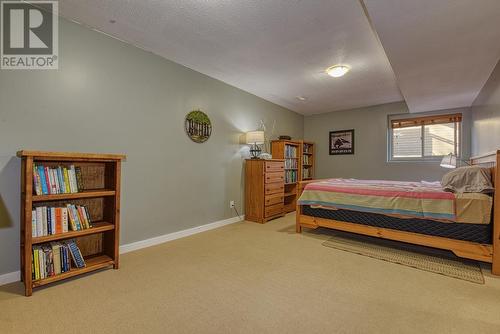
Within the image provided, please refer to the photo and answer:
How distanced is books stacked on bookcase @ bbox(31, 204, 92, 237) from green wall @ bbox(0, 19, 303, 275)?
1.16ft

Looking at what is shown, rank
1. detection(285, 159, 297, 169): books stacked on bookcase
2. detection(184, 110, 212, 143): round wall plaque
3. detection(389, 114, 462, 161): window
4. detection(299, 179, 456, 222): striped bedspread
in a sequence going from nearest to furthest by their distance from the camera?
1. detection(299, 179, 456, 222): striped bedspread
2. detection(184, 110, 212, 143): round wall plaque
3. detection(389, 114, 462, 161): window
4. detection(285, 159, 297, 169): books stacked on bookcase

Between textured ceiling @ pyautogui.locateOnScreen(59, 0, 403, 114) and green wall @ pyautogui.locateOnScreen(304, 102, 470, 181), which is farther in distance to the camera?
green wall @ pyautogui.locateOnScreen(304, 102, 470, 181)

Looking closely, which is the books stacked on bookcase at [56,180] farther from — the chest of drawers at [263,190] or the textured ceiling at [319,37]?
the chest of drawers at [263,190]

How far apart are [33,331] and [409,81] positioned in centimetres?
433

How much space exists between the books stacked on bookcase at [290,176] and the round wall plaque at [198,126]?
6.55 feet

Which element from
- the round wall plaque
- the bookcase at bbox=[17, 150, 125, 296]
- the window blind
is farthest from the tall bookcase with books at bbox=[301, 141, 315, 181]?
the bookcase at bbox=[17, 150, 125, 296]

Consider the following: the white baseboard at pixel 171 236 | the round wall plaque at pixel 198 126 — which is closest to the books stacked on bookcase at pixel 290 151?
the white baseboard at pixel 171 236

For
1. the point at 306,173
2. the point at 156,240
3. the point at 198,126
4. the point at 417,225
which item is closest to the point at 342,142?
the point at 306,173

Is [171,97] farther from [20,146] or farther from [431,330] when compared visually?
[431,330]

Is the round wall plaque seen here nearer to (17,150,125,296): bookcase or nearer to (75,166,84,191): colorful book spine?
(17,150,125,296): bookcase

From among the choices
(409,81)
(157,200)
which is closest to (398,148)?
(409,81)

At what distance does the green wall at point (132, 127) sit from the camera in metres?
1.97

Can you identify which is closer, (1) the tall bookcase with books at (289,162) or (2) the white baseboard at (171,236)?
(2) the white baseboard at (171,236)

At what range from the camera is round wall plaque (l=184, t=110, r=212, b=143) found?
327 cm
